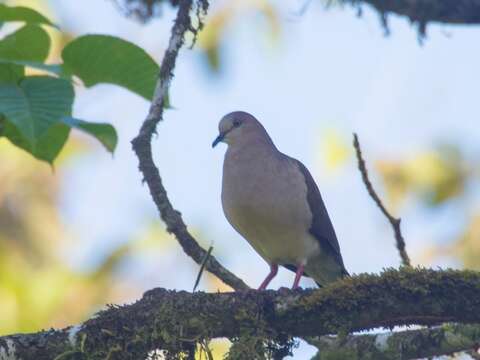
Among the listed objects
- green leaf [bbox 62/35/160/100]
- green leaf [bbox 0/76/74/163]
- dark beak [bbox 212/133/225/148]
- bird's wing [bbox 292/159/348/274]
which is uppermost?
dark beak [bbox 212/133/225/148]

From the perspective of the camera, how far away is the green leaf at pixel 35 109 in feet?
13.0

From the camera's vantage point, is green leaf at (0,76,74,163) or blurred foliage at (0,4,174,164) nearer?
green leaf at (0,76,74,163)

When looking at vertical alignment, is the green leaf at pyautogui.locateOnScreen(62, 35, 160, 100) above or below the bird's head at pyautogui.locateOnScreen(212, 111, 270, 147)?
below

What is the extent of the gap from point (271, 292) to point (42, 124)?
3.86 feet

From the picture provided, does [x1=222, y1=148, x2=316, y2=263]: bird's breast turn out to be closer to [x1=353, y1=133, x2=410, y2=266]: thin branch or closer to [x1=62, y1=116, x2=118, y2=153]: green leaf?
[x1=353, y1=133, x2=410, y2=266]: thin branch

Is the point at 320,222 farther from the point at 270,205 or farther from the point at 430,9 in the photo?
the point at 430,9

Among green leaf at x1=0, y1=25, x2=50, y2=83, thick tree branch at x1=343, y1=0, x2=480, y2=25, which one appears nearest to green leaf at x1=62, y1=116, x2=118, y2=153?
green leaf at x1=0, y1=25, x2=50, y2=83

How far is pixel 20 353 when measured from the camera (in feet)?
12.4

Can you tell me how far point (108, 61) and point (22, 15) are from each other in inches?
17.7

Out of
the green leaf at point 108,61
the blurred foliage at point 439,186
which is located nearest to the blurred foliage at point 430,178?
the blurred foliage at point 439,186

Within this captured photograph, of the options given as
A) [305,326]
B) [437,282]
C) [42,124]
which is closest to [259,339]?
[305,326]

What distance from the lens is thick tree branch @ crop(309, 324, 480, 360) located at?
393 centimetres

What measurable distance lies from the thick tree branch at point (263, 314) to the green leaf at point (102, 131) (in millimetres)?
864

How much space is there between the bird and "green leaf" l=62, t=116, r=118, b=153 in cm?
113
